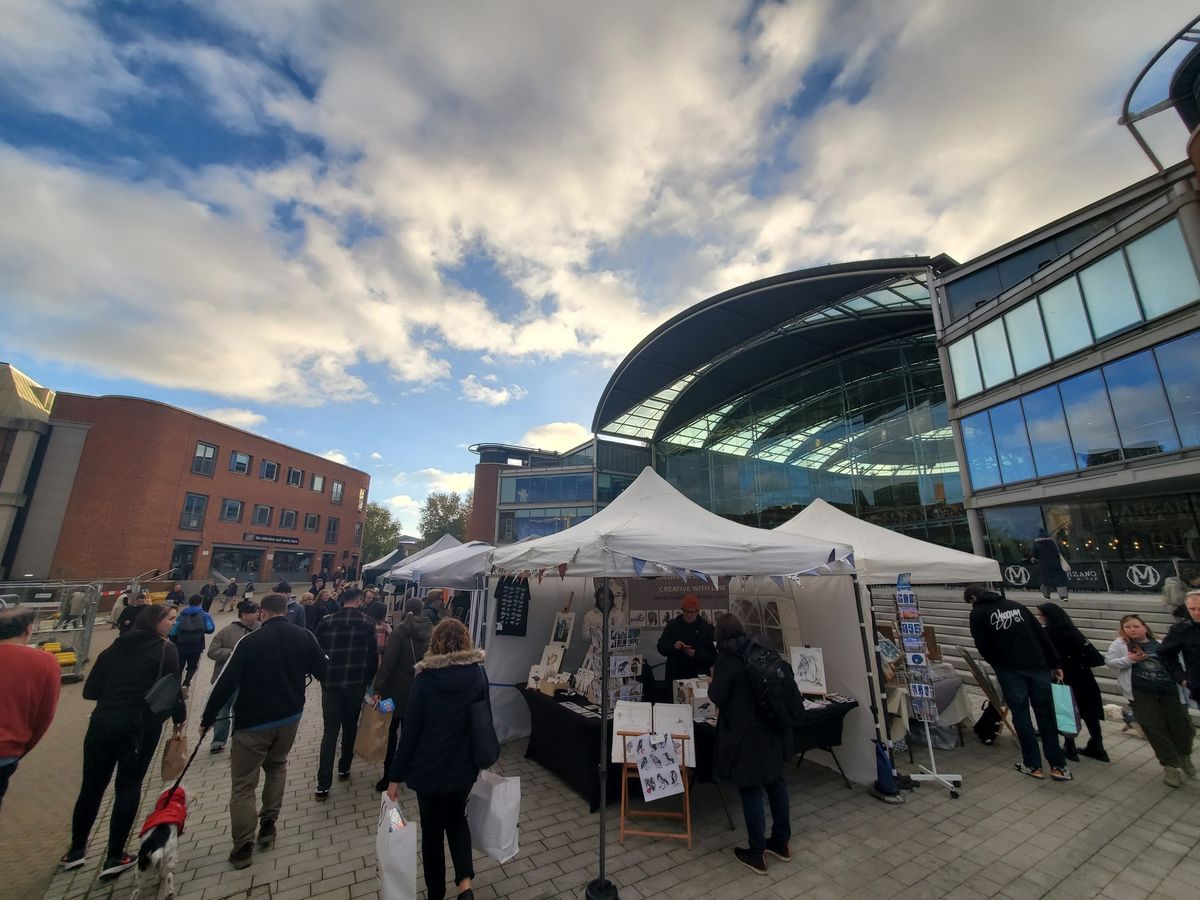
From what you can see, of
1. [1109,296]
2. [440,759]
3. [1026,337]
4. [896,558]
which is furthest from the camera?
[1026,337]

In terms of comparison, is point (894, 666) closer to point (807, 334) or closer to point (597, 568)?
point (597, 568)

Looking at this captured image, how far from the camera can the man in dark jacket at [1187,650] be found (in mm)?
4492

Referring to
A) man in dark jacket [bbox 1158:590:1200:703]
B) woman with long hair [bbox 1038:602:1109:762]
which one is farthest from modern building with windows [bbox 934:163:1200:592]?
man in dark jacket [bbox 1158:590:1200:703]

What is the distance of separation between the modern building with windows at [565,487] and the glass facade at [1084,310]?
A: 66.9ft

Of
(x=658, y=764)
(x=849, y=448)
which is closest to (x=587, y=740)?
(x=658, y=764)

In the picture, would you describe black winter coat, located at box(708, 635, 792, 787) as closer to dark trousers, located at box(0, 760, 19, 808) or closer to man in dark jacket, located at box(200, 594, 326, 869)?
man in dark jacket, located at box(200, 594, 326, 869)

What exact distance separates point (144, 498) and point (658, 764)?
32.9m

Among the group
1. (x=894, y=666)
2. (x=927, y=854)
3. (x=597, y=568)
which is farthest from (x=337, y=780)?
(x=894, y=666)

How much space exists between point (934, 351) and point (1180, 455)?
958 centimetres

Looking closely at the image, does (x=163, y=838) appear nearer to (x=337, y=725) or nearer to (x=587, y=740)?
(x=337, y=725)

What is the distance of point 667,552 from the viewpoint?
14.7 ft

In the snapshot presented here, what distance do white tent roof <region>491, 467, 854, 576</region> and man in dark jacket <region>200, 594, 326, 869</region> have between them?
85.3 inches

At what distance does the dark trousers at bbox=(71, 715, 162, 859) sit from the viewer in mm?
3527

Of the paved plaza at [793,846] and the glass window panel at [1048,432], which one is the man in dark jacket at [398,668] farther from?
the glass window panel at [1048,432]
